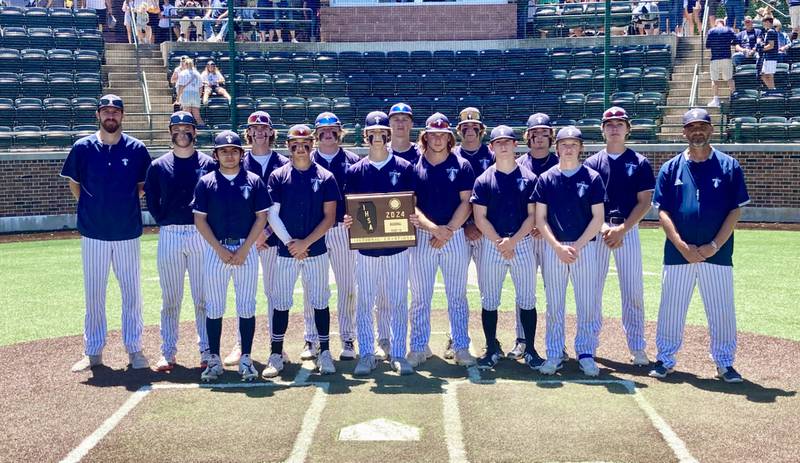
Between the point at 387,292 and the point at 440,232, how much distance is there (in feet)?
2.34

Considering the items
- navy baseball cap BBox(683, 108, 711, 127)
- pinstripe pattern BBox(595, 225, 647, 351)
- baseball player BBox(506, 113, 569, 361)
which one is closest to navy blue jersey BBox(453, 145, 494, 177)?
baseball player BBox(506, 113, 569, 361)

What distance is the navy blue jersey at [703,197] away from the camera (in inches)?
272

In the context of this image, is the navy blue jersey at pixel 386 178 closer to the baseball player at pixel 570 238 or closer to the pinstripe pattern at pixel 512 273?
the pinstripe pattern at pixel 512 273

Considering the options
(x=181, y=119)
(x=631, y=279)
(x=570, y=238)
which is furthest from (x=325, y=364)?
(x=631, y=279)

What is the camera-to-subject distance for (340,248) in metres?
7.82

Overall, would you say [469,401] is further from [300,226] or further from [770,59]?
[770,59]

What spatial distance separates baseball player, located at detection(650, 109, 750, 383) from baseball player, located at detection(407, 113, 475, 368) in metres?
1.62

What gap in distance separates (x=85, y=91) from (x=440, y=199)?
15453mm

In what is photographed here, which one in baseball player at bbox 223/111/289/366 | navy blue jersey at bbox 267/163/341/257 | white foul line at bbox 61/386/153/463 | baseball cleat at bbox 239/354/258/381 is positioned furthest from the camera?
baseball player at bbox 223/111/289/366

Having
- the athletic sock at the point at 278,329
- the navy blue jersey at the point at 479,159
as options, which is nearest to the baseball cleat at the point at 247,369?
the athletic sock at the point at 278,329

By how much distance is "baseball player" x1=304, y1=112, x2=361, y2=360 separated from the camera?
7.79 m

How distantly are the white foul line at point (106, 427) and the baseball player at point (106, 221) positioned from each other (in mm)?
937

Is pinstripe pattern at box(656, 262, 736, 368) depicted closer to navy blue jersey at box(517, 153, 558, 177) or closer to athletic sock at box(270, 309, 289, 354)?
navy blue jersey at box(517, 153, 558, 177)

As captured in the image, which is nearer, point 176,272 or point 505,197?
point 505,197
